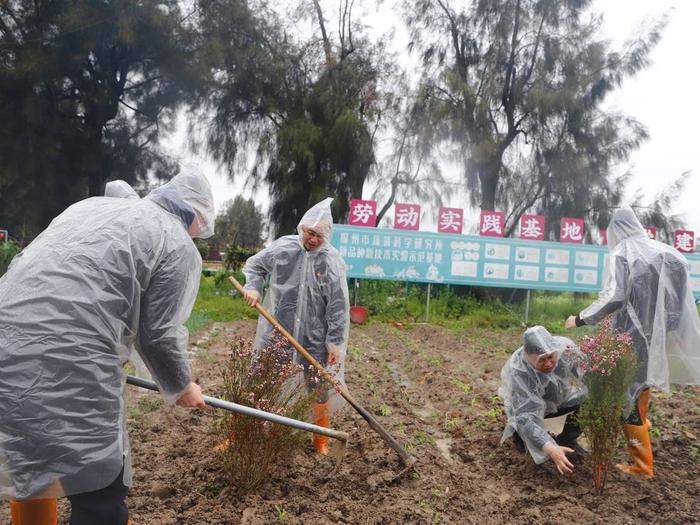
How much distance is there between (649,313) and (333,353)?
2.05 metres

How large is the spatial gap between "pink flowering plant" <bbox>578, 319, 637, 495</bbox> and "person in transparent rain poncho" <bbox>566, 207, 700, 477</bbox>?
0.54 meters

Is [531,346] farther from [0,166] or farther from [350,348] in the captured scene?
[0,166]

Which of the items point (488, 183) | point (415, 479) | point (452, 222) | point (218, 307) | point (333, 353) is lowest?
point (415, 479)

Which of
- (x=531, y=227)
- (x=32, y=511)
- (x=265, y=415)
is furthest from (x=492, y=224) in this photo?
(x=32, y=511)

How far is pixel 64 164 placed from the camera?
606 inches

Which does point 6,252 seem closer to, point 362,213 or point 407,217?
point 362,213

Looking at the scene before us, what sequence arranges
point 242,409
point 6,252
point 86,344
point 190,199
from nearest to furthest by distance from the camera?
1. point 86,344
2. point 190,199
3. point 242,409
4. point 6,252

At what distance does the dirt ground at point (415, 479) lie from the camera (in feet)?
9.48

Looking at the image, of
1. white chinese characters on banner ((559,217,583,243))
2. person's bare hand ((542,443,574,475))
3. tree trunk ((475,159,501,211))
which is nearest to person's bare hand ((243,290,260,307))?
person's bare hand ((542,443,574,475))

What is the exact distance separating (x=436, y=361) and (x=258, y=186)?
10798 mm

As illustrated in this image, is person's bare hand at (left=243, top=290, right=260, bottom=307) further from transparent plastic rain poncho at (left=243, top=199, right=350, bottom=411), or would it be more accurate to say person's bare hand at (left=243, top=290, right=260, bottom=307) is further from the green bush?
the green bush

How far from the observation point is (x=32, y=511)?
2.04 meters

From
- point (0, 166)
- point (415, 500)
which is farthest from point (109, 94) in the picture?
point (415, 500)

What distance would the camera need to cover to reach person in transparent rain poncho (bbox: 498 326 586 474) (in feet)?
11.0
